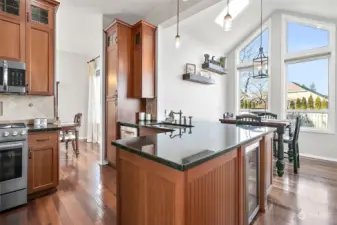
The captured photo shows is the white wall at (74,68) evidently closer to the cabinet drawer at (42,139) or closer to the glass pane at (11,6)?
the glass pane at (11,6)

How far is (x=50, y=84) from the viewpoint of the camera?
9.54 ft

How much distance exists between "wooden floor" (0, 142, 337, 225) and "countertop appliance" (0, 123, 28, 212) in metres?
0.14

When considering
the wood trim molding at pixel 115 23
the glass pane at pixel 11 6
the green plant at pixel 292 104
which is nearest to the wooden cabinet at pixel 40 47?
the glass pane at pixel 11 6

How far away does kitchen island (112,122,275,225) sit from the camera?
3.54 feet

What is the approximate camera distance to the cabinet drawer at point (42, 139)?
96.6 inches

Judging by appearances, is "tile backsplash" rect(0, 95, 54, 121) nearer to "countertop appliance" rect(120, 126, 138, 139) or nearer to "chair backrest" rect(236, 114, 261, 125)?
"countertop appliance" rect(120, 126, 138, 139)

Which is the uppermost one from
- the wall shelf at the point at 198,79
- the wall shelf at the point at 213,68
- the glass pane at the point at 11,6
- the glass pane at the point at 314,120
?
the glass pane at the point at 11,6

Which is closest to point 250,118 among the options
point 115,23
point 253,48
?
point 115,23

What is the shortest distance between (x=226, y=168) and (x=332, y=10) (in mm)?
4568

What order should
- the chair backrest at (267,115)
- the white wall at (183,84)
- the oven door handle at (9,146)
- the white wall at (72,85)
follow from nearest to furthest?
the oven door handle at (9,146)
the white wall at (183,84)
the chair backrest at (267,115)
the white wall at (72,85)

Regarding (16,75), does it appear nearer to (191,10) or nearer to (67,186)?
(67,186)

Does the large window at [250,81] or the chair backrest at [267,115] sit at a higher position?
the large window at [250,81]

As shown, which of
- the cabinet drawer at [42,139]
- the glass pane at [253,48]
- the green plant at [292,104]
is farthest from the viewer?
the glass pane at [253,48]

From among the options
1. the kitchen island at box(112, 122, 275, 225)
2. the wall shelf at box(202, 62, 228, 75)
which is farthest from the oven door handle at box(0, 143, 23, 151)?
the wall shelf at box(202, 62, 228, 75)
